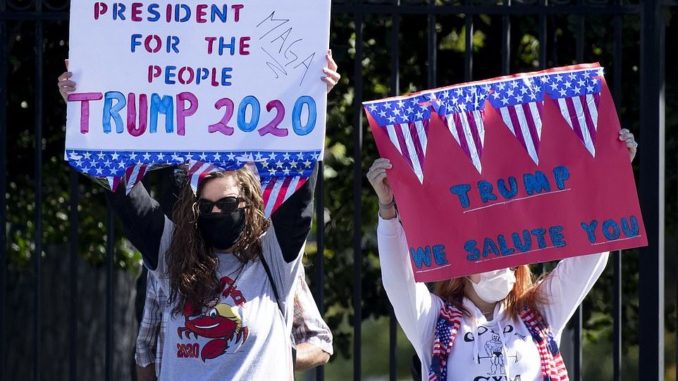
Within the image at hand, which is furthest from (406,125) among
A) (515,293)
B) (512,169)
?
(515,293)

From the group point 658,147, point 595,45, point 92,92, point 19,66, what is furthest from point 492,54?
point 92,92

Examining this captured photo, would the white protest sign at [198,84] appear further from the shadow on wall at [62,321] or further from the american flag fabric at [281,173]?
the shadow on wall at [62,321]

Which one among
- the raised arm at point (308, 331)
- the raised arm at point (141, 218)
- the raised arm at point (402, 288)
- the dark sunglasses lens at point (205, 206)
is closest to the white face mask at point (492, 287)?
the raised arm at point (402, 288)

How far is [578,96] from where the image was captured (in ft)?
15.1

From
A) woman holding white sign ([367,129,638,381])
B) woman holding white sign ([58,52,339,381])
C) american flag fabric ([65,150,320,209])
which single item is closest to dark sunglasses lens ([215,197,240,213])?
woman holding white sign ([58,52,339,381])

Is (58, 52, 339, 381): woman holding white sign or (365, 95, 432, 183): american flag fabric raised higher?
(365, 95, 432, 183): american flag fabric

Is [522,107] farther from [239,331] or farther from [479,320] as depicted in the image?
[239,331]

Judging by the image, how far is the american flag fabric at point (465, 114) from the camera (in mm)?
4512

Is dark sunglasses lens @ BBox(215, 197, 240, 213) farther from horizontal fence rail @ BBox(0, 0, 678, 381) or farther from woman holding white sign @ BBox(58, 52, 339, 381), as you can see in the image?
horizontal fence rail @ BBox(0, 0, 678, 381)

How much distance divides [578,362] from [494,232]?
3.87 feet

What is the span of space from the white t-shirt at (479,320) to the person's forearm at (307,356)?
0.33 metres

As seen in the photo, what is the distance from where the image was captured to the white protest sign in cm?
445

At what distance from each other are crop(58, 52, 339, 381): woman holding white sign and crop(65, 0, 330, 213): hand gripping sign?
122 mm

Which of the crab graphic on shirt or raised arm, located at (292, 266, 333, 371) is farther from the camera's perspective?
raised arm, located at (292, 266, 333, 371)
